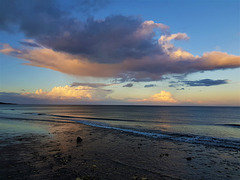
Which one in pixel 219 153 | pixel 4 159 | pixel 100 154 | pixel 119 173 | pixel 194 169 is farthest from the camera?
pixel 219 153

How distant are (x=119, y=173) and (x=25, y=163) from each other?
809 cm

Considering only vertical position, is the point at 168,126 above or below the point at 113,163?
below

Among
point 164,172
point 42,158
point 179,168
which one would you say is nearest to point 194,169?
point 179,168

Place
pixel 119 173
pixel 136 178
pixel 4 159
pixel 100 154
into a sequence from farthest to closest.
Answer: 1. pixel 100 154
2. pixel 4 159
3. pixel 119 173
4. pixel 136 178

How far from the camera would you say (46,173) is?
1112 cm

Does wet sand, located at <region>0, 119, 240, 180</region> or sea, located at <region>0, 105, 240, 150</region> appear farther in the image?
sea, located at <region>0, 105, 240, 150</region>

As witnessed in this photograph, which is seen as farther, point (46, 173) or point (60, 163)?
point (60, 163)

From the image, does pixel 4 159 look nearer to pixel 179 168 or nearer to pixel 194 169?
pixel 179 168

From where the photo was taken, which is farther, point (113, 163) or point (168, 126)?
point (168, 126)

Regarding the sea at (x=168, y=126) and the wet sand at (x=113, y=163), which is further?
the sea at (x=168, y=126)

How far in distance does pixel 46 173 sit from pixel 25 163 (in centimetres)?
324

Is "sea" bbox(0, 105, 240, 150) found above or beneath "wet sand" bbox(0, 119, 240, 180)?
beneath

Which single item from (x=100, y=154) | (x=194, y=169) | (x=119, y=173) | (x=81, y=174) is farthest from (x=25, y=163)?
(x=194, y=169)

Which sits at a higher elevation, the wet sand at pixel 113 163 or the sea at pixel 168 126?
the wet sand at pixel 113 163
